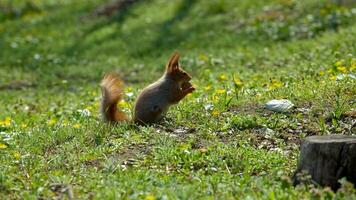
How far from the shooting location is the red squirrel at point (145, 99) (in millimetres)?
7699

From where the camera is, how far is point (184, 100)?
8.97 meters

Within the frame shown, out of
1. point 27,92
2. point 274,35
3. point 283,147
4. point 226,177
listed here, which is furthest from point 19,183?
point 274,35

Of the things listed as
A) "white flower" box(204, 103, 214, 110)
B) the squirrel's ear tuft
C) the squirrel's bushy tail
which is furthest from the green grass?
the squirrel's ear tuft

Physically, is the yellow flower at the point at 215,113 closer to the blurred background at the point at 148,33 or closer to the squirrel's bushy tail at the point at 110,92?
the squirrel's bushy tail at the point at 110,92

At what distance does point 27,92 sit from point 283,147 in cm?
668

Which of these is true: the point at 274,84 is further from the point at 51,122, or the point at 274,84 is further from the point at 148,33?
the point at 148,33

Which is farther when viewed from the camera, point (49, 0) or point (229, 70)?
point (49, 0)

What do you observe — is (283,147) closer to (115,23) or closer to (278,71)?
(278,71)

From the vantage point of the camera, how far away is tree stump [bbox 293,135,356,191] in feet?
18.8

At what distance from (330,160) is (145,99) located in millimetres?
2561

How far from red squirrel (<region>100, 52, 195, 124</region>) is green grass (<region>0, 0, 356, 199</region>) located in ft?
0.56

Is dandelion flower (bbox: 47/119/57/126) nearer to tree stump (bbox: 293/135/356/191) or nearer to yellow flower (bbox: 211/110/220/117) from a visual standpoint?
yellow flower (bbox: 211/110/220/117)

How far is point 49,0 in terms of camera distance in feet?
68.0

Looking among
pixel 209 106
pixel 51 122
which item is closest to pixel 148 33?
pixel 51 122
